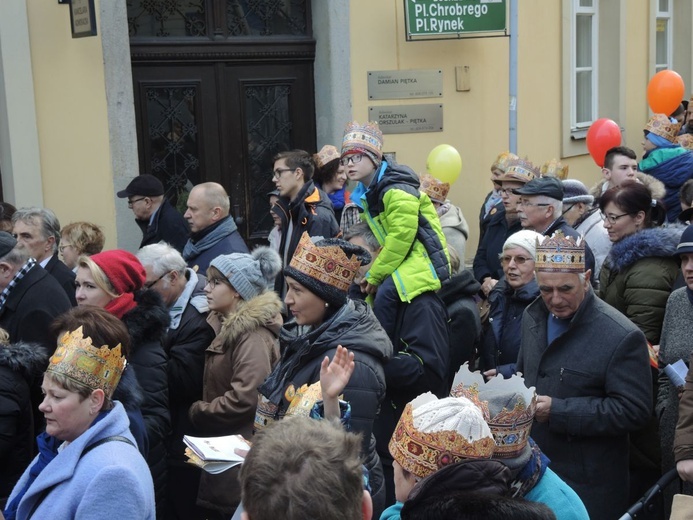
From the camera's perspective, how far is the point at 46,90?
26.6 feet

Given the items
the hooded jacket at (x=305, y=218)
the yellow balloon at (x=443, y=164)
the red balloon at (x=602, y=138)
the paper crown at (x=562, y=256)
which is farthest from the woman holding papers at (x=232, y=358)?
the red balloon at (x=602, y=138)

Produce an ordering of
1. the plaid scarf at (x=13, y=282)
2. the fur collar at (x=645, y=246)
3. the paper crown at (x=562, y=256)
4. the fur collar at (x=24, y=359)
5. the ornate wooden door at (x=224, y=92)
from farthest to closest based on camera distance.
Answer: the ornate wooden door at (x=224, y=92) → the fur collar at (x=645, y=246) → the plaid scarf at (x=13, y=282) → the paper crown at (x=562, y=256) → the fur collar at (x=24, y=359)

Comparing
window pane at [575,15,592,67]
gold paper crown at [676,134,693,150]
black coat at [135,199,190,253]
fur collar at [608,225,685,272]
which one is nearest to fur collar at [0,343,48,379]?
fur collar at [608,225,685,272]

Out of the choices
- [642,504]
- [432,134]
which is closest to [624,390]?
[642,504]

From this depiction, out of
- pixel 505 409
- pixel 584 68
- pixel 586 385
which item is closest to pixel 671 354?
pixel 586 385

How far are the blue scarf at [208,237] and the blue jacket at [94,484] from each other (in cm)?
333

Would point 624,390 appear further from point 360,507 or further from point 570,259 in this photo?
point 360,507

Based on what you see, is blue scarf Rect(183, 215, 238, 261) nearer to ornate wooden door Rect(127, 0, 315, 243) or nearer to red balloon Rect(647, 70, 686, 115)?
ornate wooden door Rect(127, 0, 315, 243)

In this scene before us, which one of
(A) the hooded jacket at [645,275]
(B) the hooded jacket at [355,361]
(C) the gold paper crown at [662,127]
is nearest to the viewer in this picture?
(B) the hooded jacket at [355,361]

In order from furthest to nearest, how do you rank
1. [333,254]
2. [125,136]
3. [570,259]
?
[125,136], [570,259], [333,254]

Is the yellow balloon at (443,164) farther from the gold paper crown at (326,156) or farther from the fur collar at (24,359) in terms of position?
the fur collar at (24,359)

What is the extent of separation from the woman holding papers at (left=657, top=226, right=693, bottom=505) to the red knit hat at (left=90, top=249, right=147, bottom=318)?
255 centimetres

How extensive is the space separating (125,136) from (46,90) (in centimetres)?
78

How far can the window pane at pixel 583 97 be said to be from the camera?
13493mm
